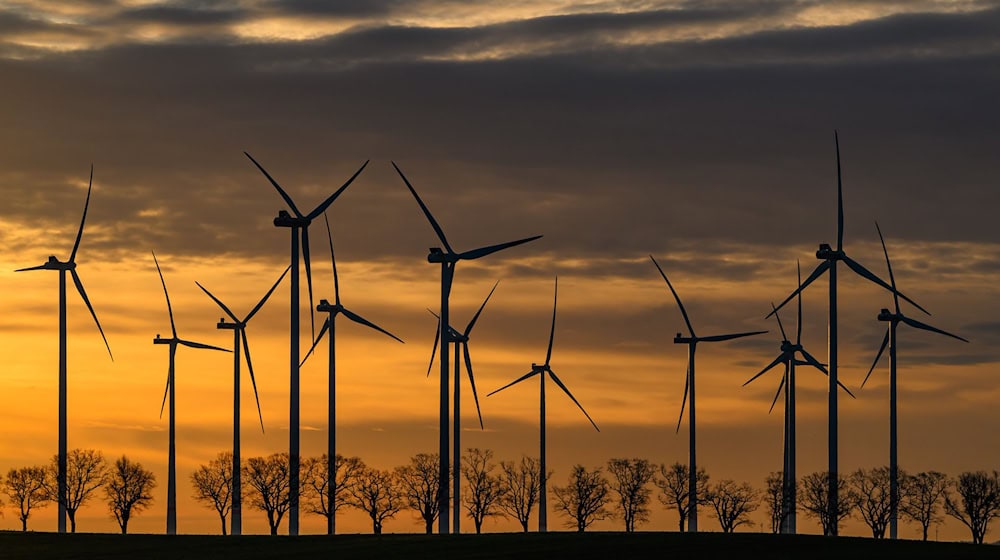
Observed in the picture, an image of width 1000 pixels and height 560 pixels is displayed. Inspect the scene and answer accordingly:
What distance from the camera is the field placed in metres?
175

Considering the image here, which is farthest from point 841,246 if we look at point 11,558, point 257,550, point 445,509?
point 11,558

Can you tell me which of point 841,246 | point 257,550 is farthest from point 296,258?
point 841,246

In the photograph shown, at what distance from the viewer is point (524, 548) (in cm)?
18150

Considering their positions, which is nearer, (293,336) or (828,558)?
(828,558)

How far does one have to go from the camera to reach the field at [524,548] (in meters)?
175

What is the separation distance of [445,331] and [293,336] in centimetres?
1276

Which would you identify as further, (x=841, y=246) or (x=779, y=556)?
(x=841, y=246)

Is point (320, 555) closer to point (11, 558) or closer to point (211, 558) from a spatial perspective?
point (211, 558)

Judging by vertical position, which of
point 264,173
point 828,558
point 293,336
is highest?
point 264,173

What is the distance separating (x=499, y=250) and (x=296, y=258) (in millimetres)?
17606

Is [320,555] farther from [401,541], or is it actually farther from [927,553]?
[927,553]

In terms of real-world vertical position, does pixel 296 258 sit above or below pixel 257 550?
above

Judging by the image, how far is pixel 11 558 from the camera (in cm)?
18612

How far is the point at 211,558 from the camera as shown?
178 meters
